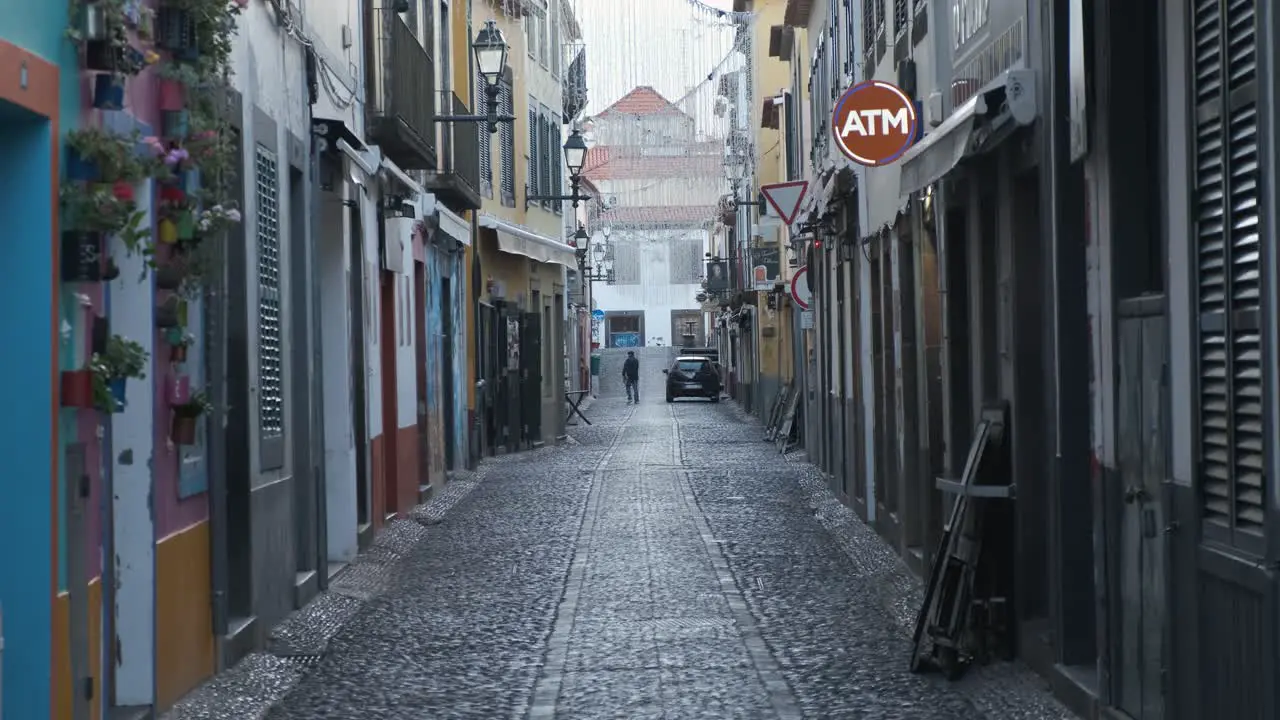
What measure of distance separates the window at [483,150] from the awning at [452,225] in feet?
14.4

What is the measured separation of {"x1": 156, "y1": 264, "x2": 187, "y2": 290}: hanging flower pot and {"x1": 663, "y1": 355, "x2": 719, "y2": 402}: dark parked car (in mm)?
51475

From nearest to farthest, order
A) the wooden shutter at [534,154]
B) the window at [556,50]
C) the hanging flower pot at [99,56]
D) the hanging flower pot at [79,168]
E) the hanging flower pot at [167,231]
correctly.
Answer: the hanging flower pot at [79,168], the hanging flower pot at [99,56], the hanging flower pot at [167,231], the wooden shutter at [534,154], the window at [556,50]

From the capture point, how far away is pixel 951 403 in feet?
40.2

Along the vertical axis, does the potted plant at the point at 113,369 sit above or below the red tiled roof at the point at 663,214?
below

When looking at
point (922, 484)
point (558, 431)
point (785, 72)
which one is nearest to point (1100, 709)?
point (922, 484)

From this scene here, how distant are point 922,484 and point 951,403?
155 cm

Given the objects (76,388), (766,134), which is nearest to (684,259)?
(766,134)

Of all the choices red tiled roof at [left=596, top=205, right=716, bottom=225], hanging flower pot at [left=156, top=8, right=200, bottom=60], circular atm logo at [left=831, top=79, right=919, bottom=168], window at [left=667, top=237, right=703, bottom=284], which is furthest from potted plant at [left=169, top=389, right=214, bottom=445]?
window at [left=667, top=237, right=703, bottom=284]

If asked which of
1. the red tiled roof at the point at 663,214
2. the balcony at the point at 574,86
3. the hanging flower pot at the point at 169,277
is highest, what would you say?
the red tiled roof at the point at 663,214

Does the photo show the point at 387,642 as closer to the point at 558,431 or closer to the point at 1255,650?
the point at 1255,650

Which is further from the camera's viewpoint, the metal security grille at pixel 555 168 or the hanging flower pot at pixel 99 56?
the metal security grille at pixel 555 168

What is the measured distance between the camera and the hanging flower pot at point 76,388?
21.9 feet

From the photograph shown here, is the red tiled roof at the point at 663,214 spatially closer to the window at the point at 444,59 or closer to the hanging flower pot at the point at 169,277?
the window at the point at 444,59

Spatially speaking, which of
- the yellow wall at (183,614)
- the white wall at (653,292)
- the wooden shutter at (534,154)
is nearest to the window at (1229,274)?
the yellow wall at (183,614)
